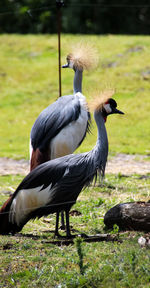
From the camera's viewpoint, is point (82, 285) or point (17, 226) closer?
point (82, 285)

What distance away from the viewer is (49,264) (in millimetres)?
3381

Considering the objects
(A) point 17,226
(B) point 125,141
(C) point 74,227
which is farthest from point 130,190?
(B) point 125,141

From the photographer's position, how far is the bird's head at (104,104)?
13.4 feet

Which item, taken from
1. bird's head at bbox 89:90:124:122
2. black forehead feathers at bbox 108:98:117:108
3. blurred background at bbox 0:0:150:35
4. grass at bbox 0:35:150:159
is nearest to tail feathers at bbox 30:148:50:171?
bird's head at bbox 89:90:124:122

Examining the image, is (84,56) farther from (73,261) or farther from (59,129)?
(73,261)

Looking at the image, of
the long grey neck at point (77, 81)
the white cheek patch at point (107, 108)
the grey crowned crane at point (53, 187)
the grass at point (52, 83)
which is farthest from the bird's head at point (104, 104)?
the grass at point (52, 83)

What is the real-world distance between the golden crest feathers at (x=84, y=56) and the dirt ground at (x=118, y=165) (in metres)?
1.86

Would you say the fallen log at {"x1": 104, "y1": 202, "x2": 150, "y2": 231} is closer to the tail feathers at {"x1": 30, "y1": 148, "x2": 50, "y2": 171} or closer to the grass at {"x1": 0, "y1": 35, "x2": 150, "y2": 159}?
the tail feathers at {"x1": 30, "y1": 148, "x2": 50, "y2": 171}

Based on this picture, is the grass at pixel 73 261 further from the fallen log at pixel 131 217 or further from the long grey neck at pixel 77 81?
the long grey neck at pixel 77 81

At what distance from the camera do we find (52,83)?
39.5ft

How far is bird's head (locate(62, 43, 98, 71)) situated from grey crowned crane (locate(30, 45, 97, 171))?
0.39 m

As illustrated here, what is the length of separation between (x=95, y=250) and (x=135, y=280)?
0.51 m

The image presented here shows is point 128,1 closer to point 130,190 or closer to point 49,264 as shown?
point 130,190

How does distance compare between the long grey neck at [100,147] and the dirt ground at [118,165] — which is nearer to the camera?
the long grey neck at [100,147]
